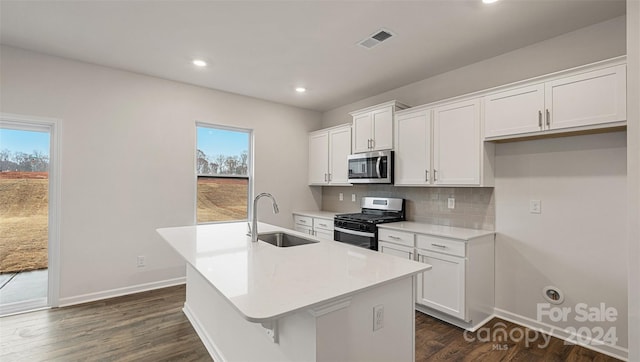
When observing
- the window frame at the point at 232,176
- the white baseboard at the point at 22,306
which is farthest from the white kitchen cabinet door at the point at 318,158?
the white baseboard at the point at 22,306

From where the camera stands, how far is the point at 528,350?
2.36m

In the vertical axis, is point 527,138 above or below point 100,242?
above

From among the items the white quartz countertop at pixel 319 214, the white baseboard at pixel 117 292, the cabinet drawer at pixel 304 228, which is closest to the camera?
the white baseboard at pixel 117 292

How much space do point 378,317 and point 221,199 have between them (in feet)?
11.1

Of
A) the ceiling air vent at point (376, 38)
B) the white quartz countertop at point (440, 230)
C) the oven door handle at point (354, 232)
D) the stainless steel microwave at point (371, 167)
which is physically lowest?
the oven door handle at point (354, 232)

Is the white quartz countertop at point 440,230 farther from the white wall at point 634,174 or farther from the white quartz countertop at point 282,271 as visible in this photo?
the white quartz countertop at point 282,271

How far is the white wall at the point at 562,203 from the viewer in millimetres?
2297

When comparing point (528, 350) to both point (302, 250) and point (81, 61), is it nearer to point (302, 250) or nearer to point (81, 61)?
point (302, 250)

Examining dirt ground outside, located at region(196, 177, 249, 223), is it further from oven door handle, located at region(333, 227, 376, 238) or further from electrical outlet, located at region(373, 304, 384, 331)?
electrical outlet, located at region(373, 304, 384, 331)

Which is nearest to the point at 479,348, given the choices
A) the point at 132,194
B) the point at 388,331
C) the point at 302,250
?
the point at 388,331

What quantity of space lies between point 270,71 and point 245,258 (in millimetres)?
2435

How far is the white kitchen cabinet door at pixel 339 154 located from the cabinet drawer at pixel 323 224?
0.64 meters

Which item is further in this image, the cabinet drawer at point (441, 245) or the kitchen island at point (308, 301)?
the cabinet drawer at point (441, 245)

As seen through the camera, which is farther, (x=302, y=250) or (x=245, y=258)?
(x=302, y=250)
